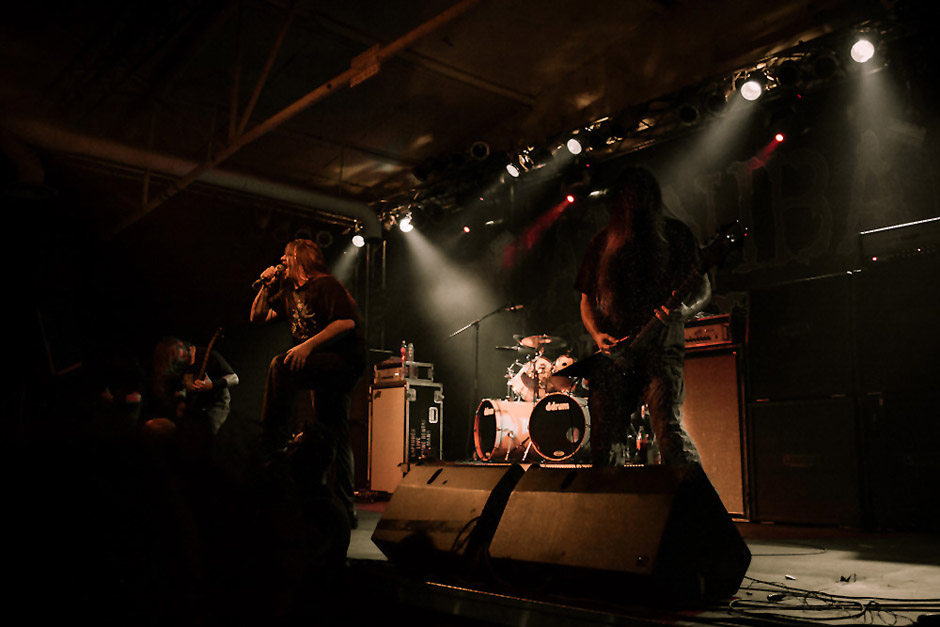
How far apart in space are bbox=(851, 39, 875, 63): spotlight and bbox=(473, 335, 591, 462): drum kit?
3376 millimetres

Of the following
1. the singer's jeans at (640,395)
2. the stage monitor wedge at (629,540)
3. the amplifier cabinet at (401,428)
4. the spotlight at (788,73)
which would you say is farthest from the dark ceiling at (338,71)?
the stage monitor wedge at (629,540)

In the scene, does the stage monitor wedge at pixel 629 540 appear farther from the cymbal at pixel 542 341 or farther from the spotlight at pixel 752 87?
the cymbal at pixel 542 341

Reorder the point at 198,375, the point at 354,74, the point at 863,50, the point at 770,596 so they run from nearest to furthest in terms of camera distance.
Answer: the point at 770,596, the point at 863,50, the point at 354,74, the point at 198,375

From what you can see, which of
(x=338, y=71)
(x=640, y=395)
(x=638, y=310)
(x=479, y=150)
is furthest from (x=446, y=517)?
(x=338, y=71)

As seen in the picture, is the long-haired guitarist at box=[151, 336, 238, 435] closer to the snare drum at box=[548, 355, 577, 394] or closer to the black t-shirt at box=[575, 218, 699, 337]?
the snare drum at box=[548, 355, 577, 394]

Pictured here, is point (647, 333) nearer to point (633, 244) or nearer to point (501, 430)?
point (633, 244)

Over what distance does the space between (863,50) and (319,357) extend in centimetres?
457

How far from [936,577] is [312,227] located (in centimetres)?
933

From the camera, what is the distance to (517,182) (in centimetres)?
868

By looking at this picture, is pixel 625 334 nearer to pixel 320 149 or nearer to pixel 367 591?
pixel 367 591

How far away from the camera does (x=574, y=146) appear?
23.2 feet

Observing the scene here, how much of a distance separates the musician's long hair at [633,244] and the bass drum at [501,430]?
4020mm

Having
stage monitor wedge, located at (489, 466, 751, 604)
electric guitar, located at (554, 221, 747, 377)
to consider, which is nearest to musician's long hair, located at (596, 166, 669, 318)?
electric guitar, located at (554, 221, 747, 377)

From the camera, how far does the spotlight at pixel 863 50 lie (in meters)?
5.24
